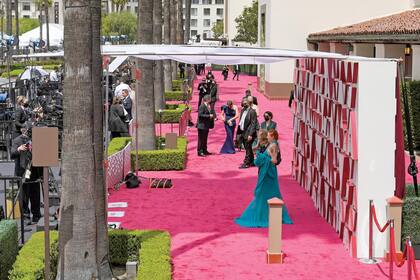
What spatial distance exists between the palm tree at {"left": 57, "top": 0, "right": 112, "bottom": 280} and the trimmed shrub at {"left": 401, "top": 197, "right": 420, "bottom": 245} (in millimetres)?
4731

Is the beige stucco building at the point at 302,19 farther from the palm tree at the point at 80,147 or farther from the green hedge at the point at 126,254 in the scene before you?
the palm tree at the point at 80,147

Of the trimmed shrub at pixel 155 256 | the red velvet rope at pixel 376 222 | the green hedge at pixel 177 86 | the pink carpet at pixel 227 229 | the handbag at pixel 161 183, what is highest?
the green hedge at pixel 177 86

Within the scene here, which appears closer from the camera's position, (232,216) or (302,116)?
(232,216)

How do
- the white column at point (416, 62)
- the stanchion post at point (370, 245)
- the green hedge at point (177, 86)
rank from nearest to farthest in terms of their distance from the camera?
the stanchion post at point (370, 245) < the white column at point (416, 62) < the green hedge at point (177, 86)

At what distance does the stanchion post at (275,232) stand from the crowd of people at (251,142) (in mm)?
2239


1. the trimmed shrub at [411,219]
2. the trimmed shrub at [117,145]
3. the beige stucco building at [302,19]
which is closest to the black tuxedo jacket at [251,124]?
the trimmed shrub at [117,145]

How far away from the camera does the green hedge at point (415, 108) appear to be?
912 inches

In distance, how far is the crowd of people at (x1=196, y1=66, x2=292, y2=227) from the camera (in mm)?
13969

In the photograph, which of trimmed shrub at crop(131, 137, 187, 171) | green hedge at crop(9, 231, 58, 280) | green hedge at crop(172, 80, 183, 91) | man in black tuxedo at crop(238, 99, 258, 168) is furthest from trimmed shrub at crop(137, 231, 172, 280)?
green hedge at crop(172, 80, 183, 91)

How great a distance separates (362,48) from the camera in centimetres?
3297

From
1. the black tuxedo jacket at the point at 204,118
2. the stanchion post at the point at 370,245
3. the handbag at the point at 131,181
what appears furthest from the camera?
the black tuxedo jacket at the point at 204,118

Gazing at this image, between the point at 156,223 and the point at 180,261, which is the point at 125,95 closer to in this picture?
the point at 156,223

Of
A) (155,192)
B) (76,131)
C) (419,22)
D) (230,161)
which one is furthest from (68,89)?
(419,22)

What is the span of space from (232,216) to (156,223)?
1527 millimetres
